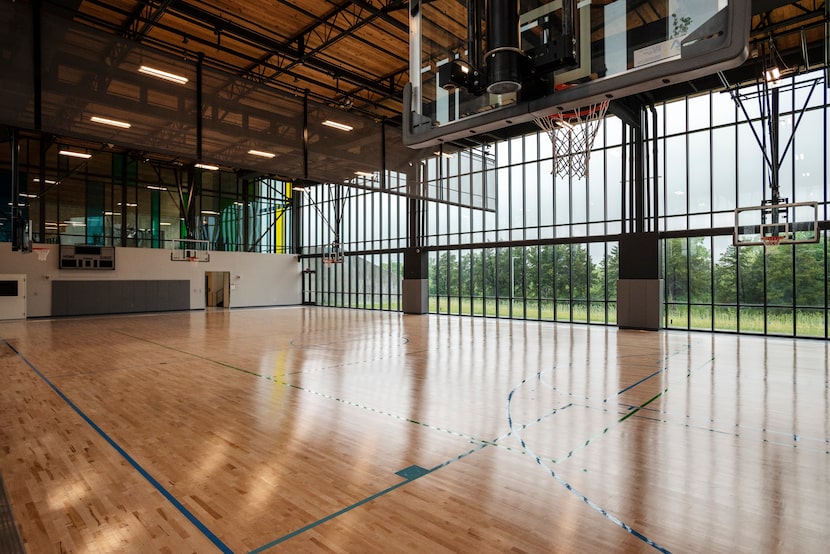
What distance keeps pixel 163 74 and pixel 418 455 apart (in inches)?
375

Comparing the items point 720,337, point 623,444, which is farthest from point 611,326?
point 623,444

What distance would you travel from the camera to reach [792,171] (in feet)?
41.2

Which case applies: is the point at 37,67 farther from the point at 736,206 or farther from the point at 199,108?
the point at 736,206

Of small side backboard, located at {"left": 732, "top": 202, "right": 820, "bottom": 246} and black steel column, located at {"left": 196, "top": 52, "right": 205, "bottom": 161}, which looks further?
small side backboard, located at {"left": 732, "top": 202, "right": 820, "bottom": 246}

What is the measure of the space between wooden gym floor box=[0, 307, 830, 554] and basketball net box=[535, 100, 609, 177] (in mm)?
3810

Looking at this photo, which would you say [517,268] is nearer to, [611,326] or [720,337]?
[611,326]

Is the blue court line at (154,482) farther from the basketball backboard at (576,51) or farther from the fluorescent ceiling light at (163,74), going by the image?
the fluorescent ceiling light at (163,74)

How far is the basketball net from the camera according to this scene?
6273mm

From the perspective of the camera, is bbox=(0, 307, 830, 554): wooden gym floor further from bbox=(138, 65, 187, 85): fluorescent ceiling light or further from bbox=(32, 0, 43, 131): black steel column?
bbox=(138, 65, 187, 85): fluorescent ceiling light

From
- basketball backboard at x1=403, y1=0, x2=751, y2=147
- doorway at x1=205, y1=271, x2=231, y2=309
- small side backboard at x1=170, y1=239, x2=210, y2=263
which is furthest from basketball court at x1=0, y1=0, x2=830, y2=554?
doorway at x1=205, y1=271, x2=231, y2=309

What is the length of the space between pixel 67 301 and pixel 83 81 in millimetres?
14982

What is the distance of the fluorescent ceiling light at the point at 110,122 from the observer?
856 cm

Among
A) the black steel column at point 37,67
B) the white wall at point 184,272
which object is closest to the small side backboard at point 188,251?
the white wall at point 184,272

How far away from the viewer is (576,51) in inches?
145
